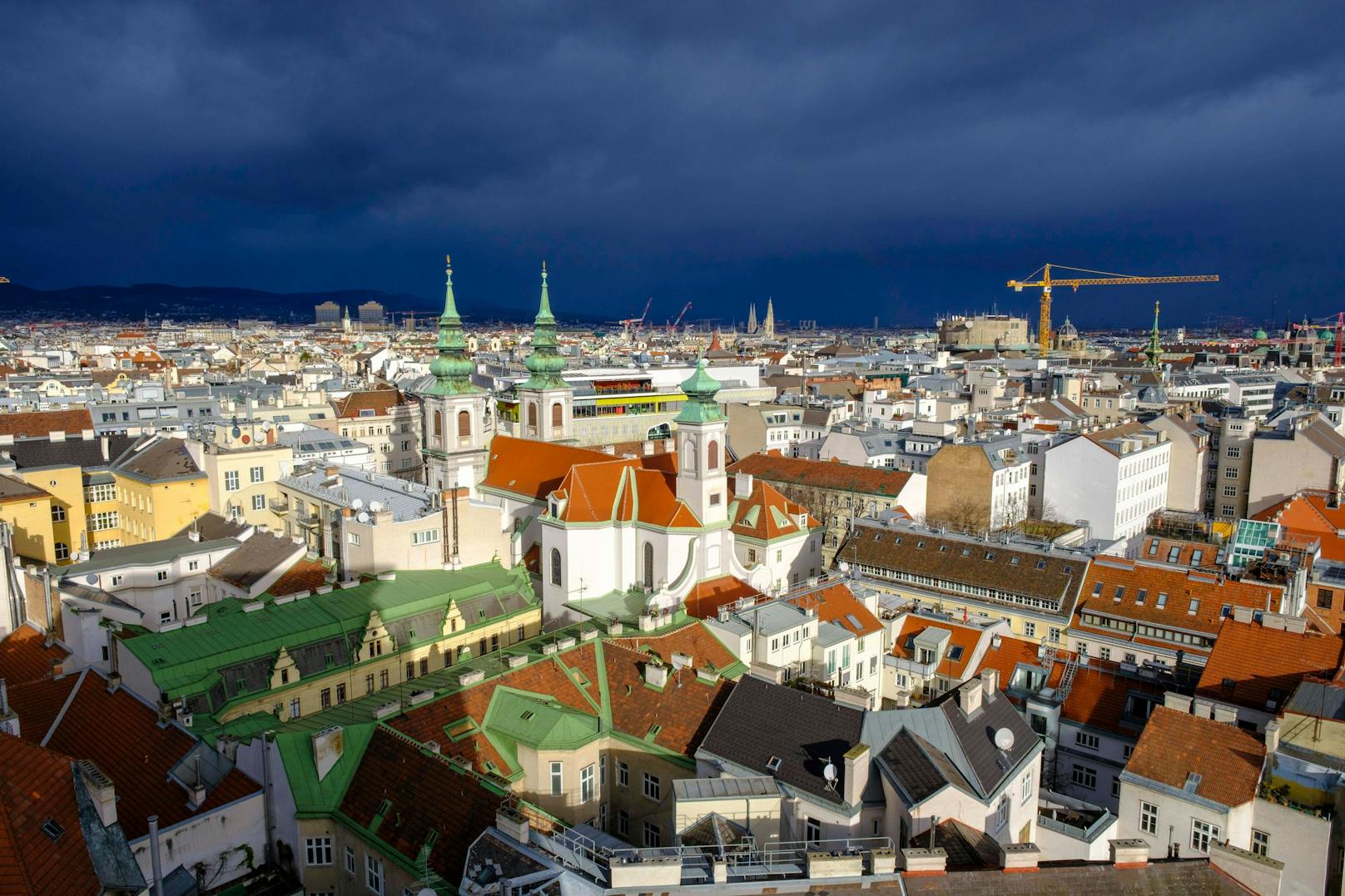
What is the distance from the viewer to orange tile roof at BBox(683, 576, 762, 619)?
1946 inches

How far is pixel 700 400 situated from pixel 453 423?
74.0 feet

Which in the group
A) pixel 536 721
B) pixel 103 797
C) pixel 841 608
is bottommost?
pixel 841 608

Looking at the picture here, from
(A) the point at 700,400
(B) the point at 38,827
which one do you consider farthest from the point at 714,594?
(B) the point at 38,827

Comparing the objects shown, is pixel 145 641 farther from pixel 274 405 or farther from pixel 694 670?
pixel 274 405

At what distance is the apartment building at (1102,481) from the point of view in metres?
77.6

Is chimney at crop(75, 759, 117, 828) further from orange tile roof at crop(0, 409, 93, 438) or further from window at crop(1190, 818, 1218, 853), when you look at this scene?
orange tile roof at crop(0, 409, 93, 438)

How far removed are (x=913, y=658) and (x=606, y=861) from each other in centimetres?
2855

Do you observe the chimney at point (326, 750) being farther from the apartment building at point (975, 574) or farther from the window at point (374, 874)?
the apartment building at point (975, 574)

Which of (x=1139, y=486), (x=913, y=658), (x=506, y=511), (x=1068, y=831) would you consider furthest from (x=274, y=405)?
(x=1068, y=831)

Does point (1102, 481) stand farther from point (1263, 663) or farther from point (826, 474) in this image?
point (1263, 663)

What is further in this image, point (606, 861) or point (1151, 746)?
point (1151, 746)

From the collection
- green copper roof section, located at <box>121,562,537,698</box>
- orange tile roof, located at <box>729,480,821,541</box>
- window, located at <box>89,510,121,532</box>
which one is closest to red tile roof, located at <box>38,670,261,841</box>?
green copper roof section, located at <box>121,562,537,698</box>

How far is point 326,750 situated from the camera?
27828mm

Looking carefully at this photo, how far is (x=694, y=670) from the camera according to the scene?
112ft
